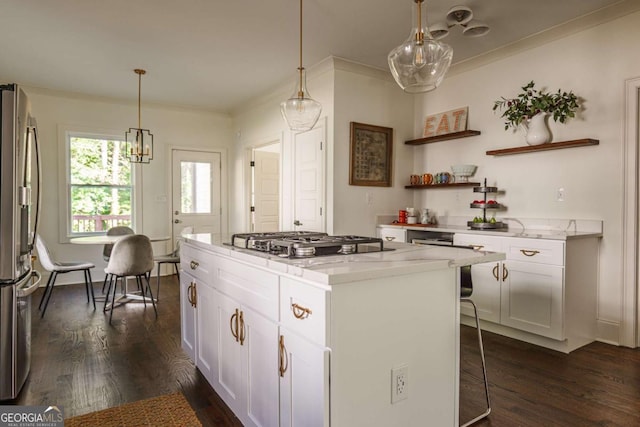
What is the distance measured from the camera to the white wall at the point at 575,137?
3.06 m

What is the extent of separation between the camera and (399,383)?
4.90 feet

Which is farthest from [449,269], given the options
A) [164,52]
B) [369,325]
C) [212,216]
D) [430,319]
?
[212,216]

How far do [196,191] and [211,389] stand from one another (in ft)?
14.9

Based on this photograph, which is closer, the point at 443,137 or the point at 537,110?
the point at 537,110

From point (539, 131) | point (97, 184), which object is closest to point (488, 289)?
point (539, 131)

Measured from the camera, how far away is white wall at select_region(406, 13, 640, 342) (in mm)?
3062

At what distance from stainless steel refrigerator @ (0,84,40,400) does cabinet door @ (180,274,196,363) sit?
0.93 meters

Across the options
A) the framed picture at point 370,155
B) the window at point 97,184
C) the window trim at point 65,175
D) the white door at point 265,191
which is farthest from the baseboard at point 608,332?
the window trim at point 65,175

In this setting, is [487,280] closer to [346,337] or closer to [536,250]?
[536,250]

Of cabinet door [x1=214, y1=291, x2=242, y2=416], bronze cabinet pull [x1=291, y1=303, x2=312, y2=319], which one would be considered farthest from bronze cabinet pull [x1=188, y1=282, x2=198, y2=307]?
bronze cabinet pull [x1=291, y1=303, x2=312, y2=319]

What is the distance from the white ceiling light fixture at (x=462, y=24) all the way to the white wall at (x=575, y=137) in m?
0.74

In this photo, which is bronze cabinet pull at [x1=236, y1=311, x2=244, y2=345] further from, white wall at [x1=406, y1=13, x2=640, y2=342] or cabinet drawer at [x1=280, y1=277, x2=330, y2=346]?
white wall at [x1=406, y1=13, x2=640, y2=342]

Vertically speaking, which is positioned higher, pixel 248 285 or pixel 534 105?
pixel 534 105

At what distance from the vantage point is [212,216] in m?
6.53
